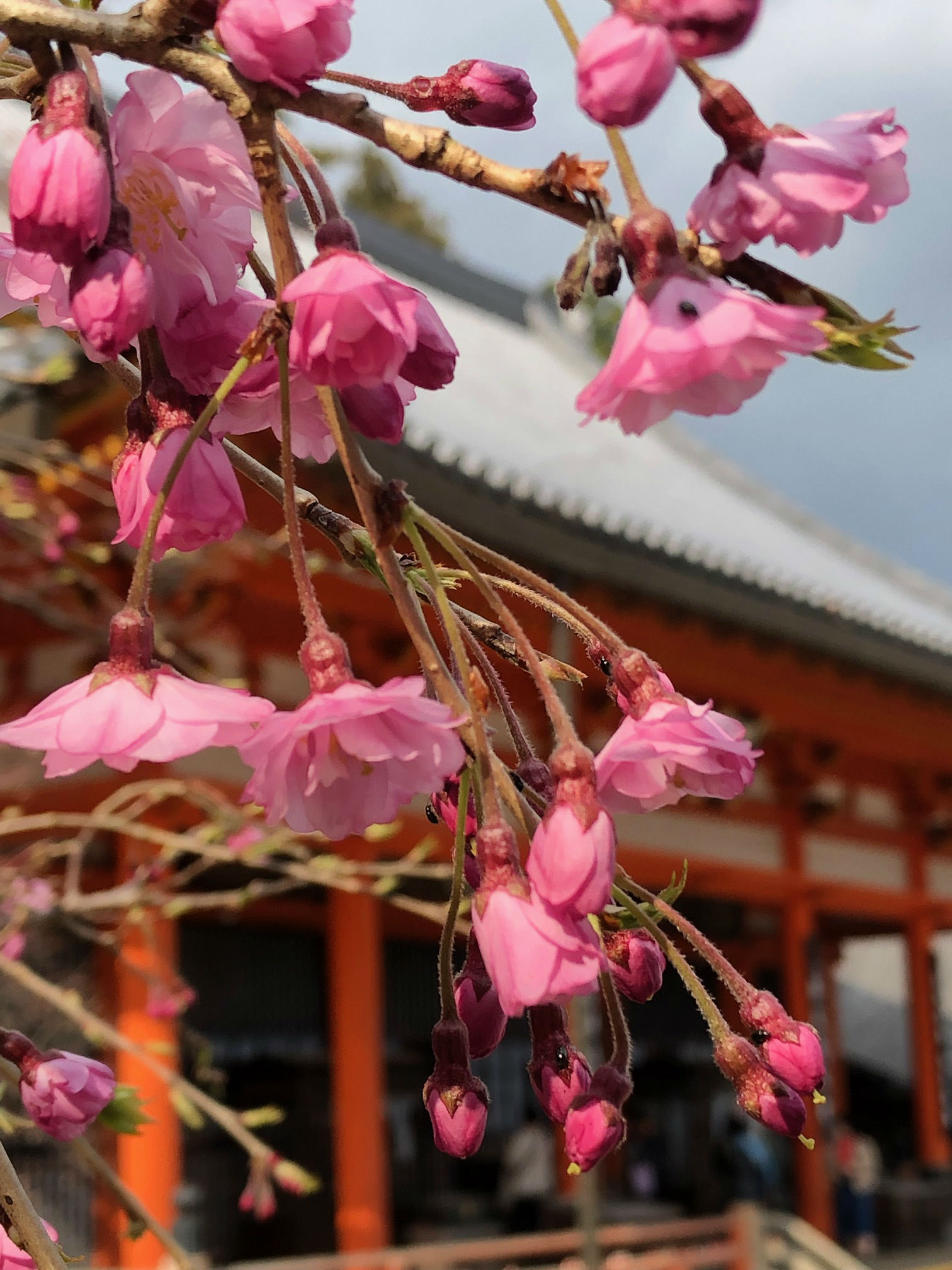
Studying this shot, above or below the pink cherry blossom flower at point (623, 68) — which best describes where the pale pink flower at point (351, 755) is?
below

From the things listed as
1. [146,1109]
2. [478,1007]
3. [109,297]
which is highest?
[109,297]

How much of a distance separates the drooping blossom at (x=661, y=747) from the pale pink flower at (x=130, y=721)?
12 cm

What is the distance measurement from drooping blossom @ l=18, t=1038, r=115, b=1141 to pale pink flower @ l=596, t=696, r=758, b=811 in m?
0.42

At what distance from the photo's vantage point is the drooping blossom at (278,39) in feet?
1.37

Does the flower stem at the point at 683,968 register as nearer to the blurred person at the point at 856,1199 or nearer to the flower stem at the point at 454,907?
the flower stem at the point at 454,907

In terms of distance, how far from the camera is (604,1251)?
16.1ft

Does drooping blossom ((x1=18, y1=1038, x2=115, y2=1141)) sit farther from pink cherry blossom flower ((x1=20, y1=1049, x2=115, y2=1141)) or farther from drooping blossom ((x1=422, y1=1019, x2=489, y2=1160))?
drooping blossom ((x1=422, y1=1019, x2=489, y2=1160))

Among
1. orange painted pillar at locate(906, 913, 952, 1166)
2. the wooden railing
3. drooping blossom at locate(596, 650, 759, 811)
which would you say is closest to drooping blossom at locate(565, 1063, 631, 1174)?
drooping blossom at locate(596, 650, 759, 811)

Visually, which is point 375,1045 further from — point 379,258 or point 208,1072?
point 379,258

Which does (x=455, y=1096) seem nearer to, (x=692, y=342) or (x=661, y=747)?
(x=661, y=747)

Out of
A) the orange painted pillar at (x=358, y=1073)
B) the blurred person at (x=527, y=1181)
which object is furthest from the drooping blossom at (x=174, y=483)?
the blurred person at (x=527, y=1181)

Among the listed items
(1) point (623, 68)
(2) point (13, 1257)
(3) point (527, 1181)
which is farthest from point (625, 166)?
(3) point (527, 1181)

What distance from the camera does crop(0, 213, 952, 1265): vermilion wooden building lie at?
4465 millimetres

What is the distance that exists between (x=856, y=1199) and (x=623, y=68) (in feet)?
27.1
